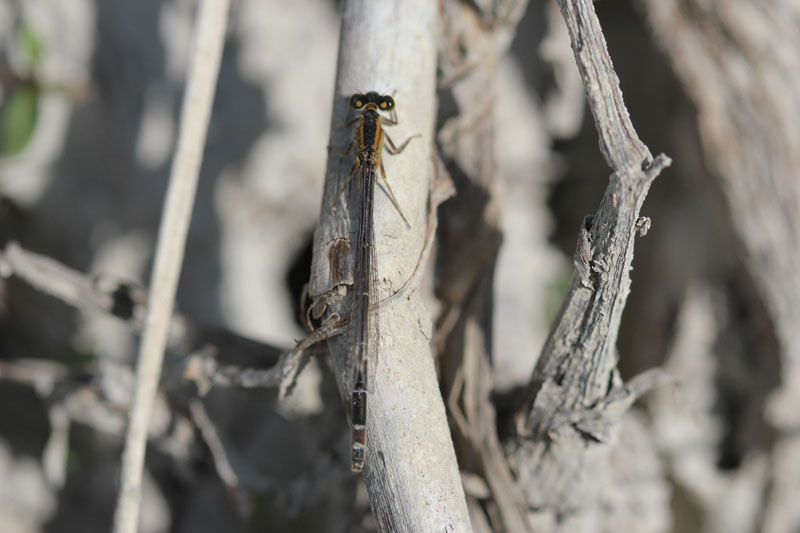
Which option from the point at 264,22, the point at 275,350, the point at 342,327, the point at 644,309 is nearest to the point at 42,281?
the point at 275,350

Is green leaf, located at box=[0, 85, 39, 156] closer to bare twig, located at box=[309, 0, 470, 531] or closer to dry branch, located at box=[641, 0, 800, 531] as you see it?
bare twig, located at box=[309, 0, 470, 531]

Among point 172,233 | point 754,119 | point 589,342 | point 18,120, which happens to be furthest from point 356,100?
point 754,119

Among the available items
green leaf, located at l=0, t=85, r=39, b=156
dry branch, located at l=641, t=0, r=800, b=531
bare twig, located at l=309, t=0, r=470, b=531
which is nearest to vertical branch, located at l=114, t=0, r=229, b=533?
bare twig, located at l=309, t=0, r=470, b=531

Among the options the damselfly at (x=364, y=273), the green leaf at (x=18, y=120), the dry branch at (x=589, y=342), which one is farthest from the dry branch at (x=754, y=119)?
the green leaf at (x=18, y=120)

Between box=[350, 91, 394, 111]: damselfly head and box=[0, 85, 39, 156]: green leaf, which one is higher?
box=[0, 85, 39, 156]: green leaf

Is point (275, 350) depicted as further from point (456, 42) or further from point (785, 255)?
point (785, 255)

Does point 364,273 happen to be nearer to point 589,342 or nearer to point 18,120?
point 589,342
